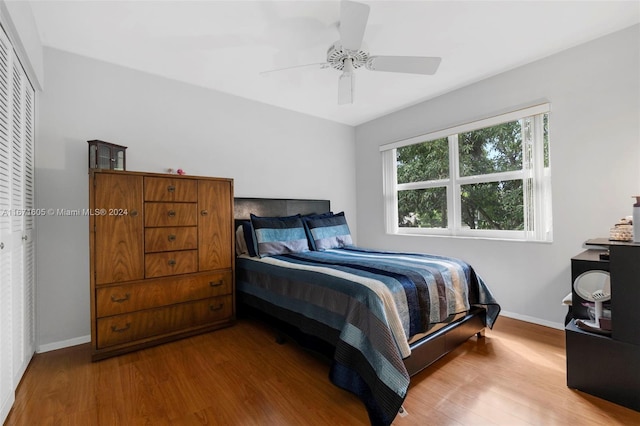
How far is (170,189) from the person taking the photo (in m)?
2.48

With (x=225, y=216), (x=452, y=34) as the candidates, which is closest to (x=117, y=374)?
(x=225, y=216)

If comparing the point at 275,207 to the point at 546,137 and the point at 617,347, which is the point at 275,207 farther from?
the point at 617,347

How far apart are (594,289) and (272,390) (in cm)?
204

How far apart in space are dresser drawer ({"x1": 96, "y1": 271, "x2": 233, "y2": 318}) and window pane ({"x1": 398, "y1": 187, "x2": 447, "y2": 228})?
247 centimetres


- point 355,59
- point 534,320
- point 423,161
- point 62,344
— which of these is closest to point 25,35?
point 355,59

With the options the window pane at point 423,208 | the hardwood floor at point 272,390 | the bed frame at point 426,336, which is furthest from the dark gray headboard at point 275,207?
the hardwood floor at point 272,390

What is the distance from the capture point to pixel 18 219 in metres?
1.83

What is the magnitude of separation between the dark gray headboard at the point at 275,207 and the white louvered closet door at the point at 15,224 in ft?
5.41

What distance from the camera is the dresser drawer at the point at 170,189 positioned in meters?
2.38

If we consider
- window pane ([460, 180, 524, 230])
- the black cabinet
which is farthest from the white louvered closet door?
window pane ([460, 180, 524, 230])

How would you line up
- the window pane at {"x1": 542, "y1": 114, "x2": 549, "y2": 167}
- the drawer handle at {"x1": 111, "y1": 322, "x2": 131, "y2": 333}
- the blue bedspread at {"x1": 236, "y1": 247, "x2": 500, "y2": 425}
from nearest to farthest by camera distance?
the blue bedspread at {"x1": 236, "y1": 247, "x2": 500, "y2": 425} < the drawer handle at {"x1": 111, "y1": 322, "x2": 131, "y2": 333} < the window pane at {"x1": 542, "y1": 114, "x2": 549, "y2": 167}

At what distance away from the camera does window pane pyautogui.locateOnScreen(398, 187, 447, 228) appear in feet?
11.8

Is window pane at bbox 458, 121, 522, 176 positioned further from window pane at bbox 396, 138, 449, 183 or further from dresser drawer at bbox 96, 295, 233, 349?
dresser drawer at bbox 96, 295, 233, 349

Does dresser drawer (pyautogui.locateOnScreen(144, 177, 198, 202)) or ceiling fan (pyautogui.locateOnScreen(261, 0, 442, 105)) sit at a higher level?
ceiling fan (pyautogui.locateOnScreen(261, 0, 442, 105))
